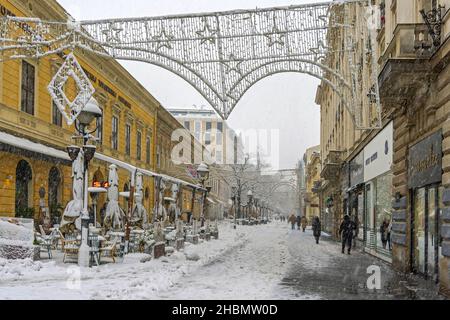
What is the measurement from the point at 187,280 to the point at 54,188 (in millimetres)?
16610

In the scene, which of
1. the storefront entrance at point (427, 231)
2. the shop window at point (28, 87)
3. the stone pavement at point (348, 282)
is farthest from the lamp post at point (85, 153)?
the shop window at point (28, 87)

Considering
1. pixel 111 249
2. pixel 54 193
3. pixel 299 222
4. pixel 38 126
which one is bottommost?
pixel 299 222

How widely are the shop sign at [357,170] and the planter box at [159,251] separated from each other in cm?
968

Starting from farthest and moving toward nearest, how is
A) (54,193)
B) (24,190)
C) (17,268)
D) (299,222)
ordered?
(299,222) → (54,193) → (24,190) → (17,268)

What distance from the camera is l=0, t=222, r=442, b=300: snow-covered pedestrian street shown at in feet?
32.2

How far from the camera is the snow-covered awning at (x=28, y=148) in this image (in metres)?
20.1

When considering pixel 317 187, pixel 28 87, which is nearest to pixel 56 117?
pixel 28 87

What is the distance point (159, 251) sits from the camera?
1666 cm

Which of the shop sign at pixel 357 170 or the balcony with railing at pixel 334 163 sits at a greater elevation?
the balcony with railing at pixel 334 163

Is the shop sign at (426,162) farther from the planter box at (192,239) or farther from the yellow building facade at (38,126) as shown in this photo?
the yellow building facade at (38,126)

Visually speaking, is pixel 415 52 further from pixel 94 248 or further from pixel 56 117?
pixel 56 117
